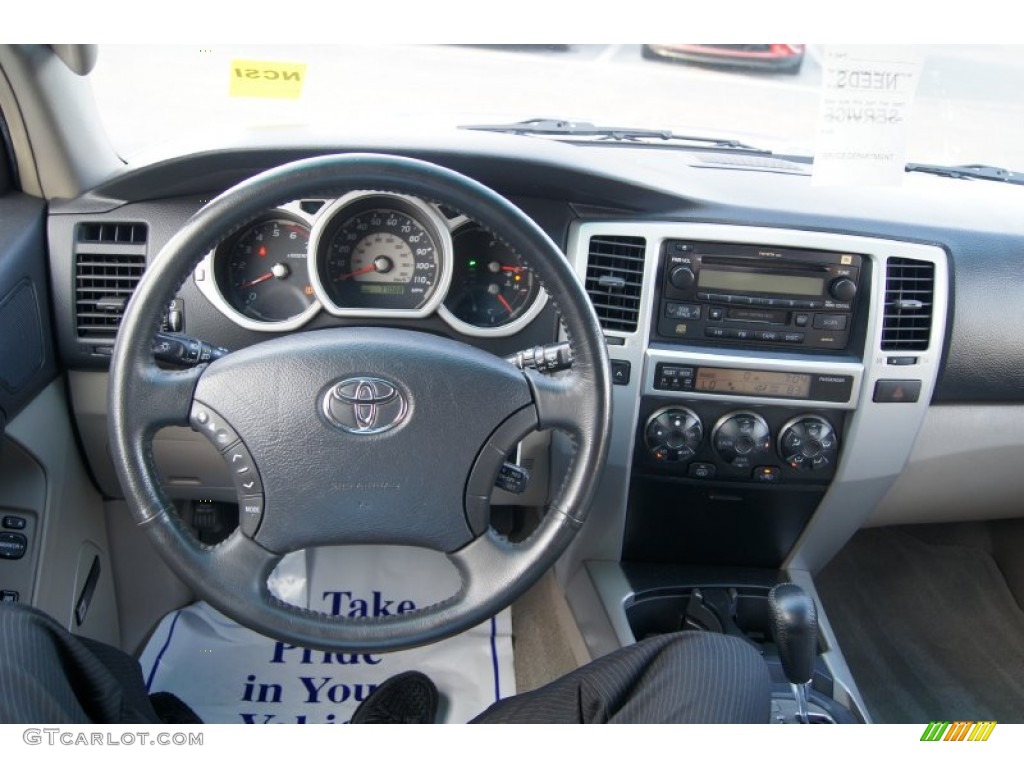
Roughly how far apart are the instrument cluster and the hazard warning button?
0.75 meters

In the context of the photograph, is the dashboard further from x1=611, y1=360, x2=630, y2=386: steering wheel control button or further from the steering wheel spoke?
the steering wheel spoke

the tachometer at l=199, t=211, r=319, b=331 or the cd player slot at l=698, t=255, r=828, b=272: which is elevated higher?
the cd player slot at l=698, t=255, r=828, b=272

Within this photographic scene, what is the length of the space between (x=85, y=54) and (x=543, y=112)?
1026 mm

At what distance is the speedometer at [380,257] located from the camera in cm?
180

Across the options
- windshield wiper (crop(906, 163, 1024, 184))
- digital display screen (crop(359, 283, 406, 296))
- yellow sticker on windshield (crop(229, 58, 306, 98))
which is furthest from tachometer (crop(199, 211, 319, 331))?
windshield wiper (crop(906, 163, 1024, 184))

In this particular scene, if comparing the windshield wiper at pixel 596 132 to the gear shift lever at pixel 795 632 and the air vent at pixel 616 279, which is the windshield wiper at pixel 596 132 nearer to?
the air vent at pixel 616 279

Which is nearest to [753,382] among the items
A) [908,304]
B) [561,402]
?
[908,304]

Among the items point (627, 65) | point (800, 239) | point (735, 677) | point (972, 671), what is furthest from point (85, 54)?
point (972, 671)

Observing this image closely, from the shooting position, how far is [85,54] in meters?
1.74

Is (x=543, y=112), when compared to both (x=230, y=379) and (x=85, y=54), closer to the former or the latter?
(x=85, y=54)

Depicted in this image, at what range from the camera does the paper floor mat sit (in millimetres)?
2176

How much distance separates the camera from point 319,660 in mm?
2279

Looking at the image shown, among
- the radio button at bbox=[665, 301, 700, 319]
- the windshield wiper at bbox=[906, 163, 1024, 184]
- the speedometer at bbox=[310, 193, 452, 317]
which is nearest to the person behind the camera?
the speedometer at bbox=[310, 193, 452, 317]
